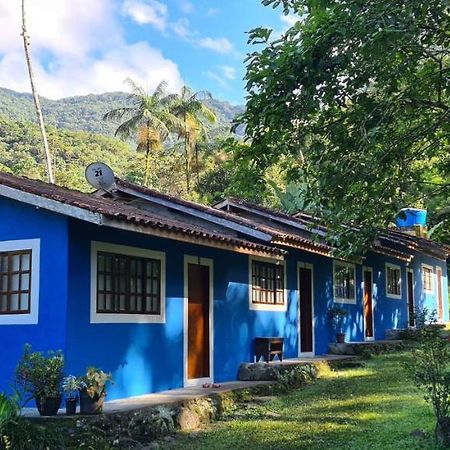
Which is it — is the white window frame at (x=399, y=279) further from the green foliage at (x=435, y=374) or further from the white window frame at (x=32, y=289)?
the white window frame at (x=32, y=289)

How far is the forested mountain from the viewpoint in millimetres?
66812

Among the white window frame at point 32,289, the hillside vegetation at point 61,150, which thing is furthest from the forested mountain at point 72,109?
the white window frame at point 32,289

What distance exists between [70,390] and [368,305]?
12883 mm

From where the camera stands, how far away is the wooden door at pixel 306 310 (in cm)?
1538

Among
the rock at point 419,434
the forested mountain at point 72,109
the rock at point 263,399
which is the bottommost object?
the rock at point 419,434

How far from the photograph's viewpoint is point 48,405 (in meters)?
7.62

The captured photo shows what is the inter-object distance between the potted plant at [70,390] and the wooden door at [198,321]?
3.37 m

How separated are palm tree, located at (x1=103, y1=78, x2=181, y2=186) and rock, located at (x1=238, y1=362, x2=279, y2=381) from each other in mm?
22724

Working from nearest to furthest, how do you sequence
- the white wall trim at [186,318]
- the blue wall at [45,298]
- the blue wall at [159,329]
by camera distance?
the blue wall at [45,298] < the blue wall at [159,329] < the white wall trim at [186,318]

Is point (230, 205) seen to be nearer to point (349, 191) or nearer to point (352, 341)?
point (352, 341)

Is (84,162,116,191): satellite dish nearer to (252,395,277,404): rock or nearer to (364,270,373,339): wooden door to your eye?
(252,395,277,404): rock

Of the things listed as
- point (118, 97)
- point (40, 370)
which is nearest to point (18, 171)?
point (40, 370)

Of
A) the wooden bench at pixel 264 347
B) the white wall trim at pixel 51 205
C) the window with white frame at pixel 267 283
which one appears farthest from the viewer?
the window with white frame at pixel 267 283

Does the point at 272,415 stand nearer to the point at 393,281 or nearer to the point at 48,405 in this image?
the point at 48,405
